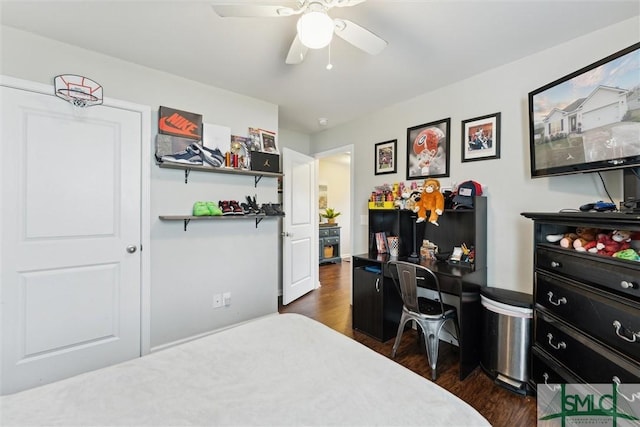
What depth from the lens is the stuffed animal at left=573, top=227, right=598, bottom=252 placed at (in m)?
1.44

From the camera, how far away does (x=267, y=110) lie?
297 cm

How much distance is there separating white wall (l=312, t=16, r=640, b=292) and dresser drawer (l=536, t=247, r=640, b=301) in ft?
1.58

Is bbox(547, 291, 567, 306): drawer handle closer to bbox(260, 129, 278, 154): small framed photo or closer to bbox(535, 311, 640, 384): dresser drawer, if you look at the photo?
bbox(535, 311, 640, 384): dresser drawer

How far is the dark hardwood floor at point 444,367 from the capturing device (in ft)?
5.45

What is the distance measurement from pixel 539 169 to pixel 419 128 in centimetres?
119

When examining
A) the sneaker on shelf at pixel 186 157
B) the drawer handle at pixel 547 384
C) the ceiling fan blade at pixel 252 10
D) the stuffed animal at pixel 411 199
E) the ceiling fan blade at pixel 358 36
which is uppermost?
the ceiling fan blade at pixel 252 10

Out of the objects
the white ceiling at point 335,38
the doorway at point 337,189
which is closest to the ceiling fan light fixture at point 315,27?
the white ceiling at point 335,38

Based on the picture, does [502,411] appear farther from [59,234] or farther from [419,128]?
[59,234]

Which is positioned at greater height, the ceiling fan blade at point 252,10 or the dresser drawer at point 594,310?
the ceiling fan blade at point 252,10

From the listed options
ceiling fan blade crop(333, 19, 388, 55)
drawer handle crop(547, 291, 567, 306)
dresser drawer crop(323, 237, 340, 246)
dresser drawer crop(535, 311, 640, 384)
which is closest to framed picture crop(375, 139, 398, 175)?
ceiling fan blade crop(333, 19, 388, 55)

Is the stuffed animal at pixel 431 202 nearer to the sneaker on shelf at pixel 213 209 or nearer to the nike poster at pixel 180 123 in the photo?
the sneaker on shelf at pixel 213 209

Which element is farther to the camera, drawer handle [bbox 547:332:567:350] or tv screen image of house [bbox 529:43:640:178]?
drawer handle [bbox 547:332:567:350]

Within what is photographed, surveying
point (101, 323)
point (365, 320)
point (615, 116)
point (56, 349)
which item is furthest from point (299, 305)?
point (615, 116)

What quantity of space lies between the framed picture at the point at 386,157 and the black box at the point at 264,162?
1.19 meters
